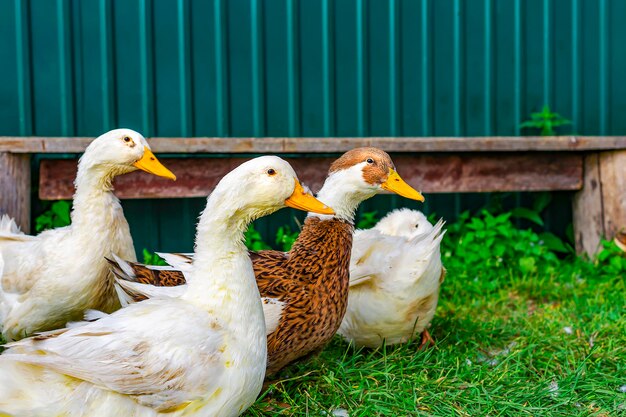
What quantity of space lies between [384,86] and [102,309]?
117 inches

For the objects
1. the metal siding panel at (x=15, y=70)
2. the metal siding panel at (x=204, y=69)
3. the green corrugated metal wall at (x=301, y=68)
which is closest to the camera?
the metal siding panel at (x=15, y=70)

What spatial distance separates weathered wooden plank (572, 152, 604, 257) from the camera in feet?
16.4

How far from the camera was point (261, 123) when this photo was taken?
491 cm

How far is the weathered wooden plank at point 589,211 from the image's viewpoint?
197 inches

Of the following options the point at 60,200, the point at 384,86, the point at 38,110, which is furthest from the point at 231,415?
the point at 384,86

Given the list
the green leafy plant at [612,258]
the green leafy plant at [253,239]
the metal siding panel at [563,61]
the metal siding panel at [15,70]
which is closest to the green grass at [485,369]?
the green leafy plant at [612,258]

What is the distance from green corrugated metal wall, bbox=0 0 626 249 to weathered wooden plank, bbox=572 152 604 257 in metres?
0.68

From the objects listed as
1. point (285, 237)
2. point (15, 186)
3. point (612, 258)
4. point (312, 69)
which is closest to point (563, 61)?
point (612, 258)

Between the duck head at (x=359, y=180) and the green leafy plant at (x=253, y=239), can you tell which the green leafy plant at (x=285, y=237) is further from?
the duck head at (x=359, y=180)

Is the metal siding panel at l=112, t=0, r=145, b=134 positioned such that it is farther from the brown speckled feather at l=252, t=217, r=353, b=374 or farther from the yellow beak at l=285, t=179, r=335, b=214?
the yellow beak at l=285, t=179, r=335, b=214

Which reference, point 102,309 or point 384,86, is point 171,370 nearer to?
point 102,309

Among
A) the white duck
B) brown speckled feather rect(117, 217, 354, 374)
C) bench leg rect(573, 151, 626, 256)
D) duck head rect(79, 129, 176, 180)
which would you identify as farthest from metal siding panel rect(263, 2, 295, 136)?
bench leg rect(573, 151, 626, 256)

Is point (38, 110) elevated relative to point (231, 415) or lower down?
elevated

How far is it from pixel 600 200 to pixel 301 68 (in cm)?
239
